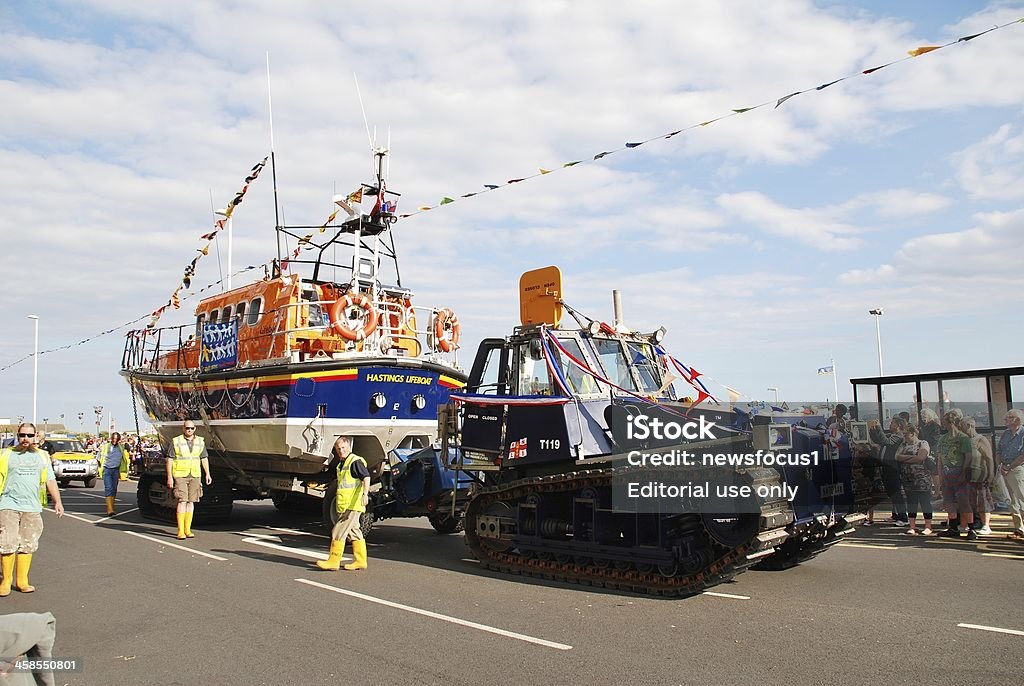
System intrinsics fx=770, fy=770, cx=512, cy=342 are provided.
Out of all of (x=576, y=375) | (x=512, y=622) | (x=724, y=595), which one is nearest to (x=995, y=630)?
(x=724, y=595)

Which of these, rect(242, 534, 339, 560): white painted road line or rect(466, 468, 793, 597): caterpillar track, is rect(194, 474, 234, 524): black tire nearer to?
rect(242, 534, 339, 560): white painted road line

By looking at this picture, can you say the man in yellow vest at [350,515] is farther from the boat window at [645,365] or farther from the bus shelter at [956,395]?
the bus shelter at [956,395]

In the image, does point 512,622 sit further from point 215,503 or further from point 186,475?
point 215,503

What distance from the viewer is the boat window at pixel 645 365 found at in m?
9.55

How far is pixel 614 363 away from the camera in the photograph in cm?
957

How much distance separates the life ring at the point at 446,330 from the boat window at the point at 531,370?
4.66 m

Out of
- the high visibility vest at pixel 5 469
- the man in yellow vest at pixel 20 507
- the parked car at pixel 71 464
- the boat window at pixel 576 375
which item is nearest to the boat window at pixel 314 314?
the high visibility vest at pixel 5 469

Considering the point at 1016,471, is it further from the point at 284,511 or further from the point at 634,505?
the point at 284,511

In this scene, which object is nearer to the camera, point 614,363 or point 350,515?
point 350,515

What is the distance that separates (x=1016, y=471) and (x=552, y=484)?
251 inches

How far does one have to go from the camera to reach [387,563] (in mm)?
9625

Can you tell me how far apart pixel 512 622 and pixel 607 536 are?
197 cm

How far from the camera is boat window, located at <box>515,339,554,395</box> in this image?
30.3 feet

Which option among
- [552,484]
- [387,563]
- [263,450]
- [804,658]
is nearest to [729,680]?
[804,658]
